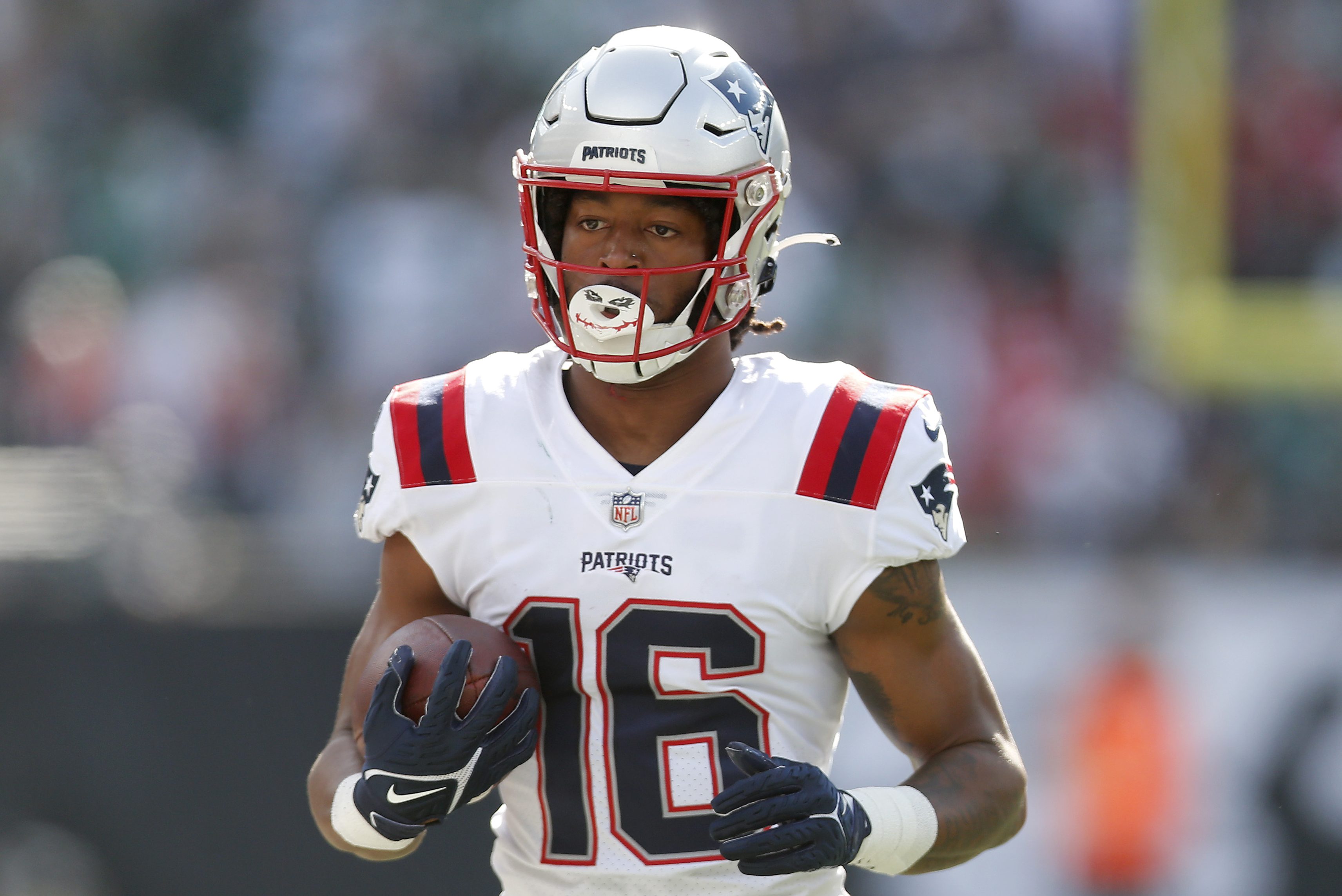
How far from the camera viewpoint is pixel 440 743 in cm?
192

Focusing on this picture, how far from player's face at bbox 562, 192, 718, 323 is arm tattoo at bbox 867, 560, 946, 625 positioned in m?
0.45

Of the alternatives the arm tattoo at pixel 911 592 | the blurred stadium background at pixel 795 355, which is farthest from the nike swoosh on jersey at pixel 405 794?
the blurred stadium background at pixel 795 355

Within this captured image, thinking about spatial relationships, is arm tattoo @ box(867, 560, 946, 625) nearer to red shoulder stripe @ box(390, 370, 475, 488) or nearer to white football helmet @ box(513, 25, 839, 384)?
white football helmet @ box(513, 25, 839, 384)

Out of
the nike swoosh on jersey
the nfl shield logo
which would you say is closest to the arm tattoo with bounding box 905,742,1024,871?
the nfl shield logo

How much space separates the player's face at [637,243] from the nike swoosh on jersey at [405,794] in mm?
678

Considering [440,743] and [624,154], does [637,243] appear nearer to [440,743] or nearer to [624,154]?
[624,154]

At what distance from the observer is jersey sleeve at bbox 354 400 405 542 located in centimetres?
219

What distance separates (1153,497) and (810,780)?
4211mm

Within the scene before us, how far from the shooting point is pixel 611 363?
2.12 m

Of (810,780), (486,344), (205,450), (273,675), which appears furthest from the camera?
(486,344)

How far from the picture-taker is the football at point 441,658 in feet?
6.48

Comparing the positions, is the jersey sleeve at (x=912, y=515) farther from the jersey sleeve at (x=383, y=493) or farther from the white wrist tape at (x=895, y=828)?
the jersey sleeve at (x=383, y=493)

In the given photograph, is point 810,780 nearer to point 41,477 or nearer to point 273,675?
point 273,675

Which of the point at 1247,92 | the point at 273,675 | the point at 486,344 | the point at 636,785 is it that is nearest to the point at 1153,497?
the point at 1247,92
